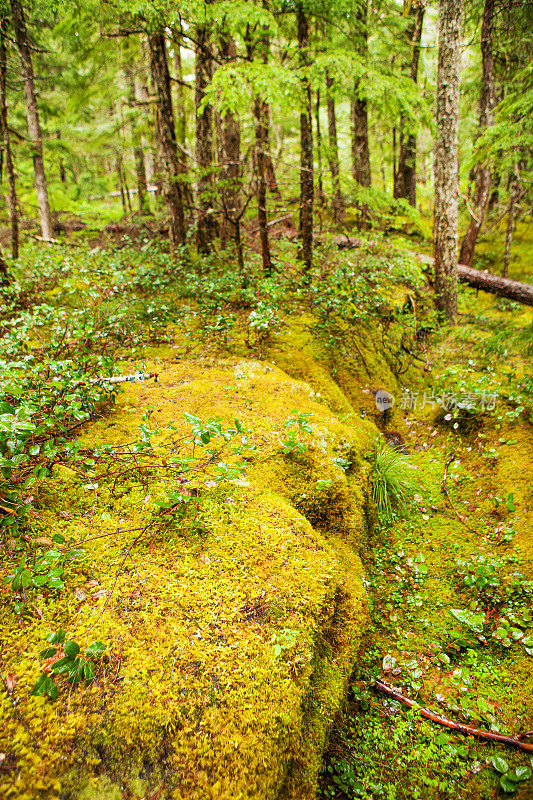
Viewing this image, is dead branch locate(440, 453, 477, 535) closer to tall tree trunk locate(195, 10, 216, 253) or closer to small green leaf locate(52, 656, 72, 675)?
small green leaf locate(52, 656, 72, 675)

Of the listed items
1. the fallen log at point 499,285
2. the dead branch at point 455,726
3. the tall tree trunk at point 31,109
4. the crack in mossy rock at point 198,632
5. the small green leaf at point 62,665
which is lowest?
the dead branch at point 455,726

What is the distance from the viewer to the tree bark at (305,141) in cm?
539

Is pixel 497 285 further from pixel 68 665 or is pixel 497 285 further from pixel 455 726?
pixel 68 665

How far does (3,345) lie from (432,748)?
5.61 m

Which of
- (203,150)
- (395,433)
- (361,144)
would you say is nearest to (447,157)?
(361,144)

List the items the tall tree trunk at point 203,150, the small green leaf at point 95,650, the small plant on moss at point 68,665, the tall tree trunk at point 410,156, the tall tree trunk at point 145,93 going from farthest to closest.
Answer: the tall tree trunk at point 410,156 → the tall tree trunk at point 145,93 → the tall tree trunk at point 203,150 → the small green leaf at point 95,650 → the small plant on moss at point 68,665

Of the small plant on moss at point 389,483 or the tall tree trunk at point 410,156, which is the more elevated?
the tall tree trunk at point 410,156

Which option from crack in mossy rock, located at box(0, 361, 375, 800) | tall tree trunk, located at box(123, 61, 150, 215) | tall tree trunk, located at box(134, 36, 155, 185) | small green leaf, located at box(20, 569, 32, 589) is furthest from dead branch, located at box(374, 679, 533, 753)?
tall tree trunk, located at box(123, 61, 150, 215)

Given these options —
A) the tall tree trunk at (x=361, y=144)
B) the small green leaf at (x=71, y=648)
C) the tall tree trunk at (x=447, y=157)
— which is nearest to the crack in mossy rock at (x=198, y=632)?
the small green leaf at (x=71, y=648)

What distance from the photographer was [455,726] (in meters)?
2.29

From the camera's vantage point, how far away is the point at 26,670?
168 centimetres

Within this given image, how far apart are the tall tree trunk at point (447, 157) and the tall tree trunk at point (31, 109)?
8.82m

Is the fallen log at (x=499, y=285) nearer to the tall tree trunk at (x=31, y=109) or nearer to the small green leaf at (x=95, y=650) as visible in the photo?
the small green leaf at (x=95, y=650)

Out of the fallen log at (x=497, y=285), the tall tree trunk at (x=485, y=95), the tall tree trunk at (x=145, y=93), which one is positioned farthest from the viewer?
the tall tree trunk at (x=145, y=93)
